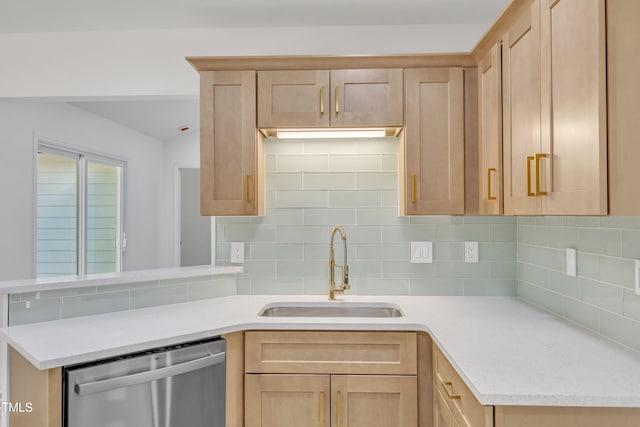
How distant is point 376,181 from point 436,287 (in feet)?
2.33

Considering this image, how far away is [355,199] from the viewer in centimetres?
246

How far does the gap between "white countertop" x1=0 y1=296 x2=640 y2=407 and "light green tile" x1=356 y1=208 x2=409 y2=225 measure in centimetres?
46

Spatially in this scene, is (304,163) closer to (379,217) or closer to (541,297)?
(379,217)

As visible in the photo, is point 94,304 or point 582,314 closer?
point 582,314

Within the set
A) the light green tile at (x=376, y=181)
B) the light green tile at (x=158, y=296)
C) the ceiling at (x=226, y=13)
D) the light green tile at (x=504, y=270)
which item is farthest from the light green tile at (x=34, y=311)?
the light green tile at (x=504, y=270)

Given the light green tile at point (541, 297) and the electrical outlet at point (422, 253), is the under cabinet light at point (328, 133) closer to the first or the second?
the electrical outlet at point (422, 253)

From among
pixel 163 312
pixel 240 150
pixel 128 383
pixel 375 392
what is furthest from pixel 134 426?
pixel 240 150

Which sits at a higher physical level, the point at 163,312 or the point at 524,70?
the point at 524,70

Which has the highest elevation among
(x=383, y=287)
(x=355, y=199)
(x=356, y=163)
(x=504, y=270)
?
(x=356, y=163)

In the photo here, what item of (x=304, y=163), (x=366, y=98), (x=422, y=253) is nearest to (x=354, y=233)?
(x=422, y=253)

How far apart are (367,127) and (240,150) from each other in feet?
2.17

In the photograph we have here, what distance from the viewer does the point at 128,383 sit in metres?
1.50

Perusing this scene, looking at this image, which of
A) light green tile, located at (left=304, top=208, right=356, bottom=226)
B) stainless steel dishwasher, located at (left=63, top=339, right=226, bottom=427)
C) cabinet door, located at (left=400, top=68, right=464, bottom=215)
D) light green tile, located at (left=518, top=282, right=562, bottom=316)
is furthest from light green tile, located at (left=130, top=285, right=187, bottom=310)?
light green tile, located at (left=518, top=282, right=562, bottom=316)

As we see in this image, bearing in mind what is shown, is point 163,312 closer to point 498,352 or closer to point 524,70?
point 498,352
